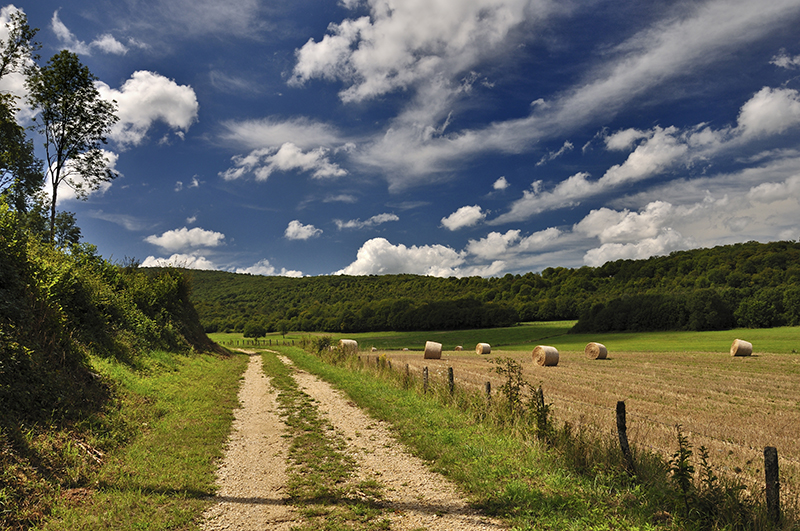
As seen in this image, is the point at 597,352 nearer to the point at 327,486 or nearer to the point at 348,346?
the point at 348,346

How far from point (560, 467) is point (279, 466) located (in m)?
5.14

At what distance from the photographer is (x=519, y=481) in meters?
6.44

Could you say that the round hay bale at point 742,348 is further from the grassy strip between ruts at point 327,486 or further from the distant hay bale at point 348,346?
the grassy strip between ruts at point 327,486

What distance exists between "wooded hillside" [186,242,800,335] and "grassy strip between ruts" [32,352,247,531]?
23.4m

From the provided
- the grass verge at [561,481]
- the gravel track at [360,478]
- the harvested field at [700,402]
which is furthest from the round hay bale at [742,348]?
the gravel track at [360,478]

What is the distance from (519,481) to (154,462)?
6.60 metres

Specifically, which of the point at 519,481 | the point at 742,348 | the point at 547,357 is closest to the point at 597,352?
the point at 547,357

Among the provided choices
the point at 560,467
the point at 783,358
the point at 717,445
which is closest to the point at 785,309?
the point at 783,358

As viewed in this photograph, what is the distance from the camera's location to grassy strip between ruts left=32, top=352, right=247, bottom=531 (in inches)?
209

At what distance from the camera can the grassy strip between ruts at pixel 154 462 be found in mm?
5309

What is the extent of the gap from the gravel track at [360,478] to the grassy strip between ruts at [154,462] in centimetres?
37

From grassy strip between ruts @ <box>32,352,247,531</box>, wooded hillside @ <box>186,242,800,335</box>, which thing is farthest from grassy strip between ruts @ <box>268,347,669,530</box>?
wooded hillside @ <box>186,242,800,335</box>

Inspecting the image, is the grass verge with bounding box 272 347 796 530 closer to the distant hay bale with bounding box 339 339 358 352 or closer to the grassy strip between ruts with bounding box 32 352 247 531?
the grassy strip between ruts with bounding box 32 352 247 531

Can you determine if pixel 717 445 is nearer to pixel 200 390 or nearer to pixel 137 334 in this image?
pixel 200 390
